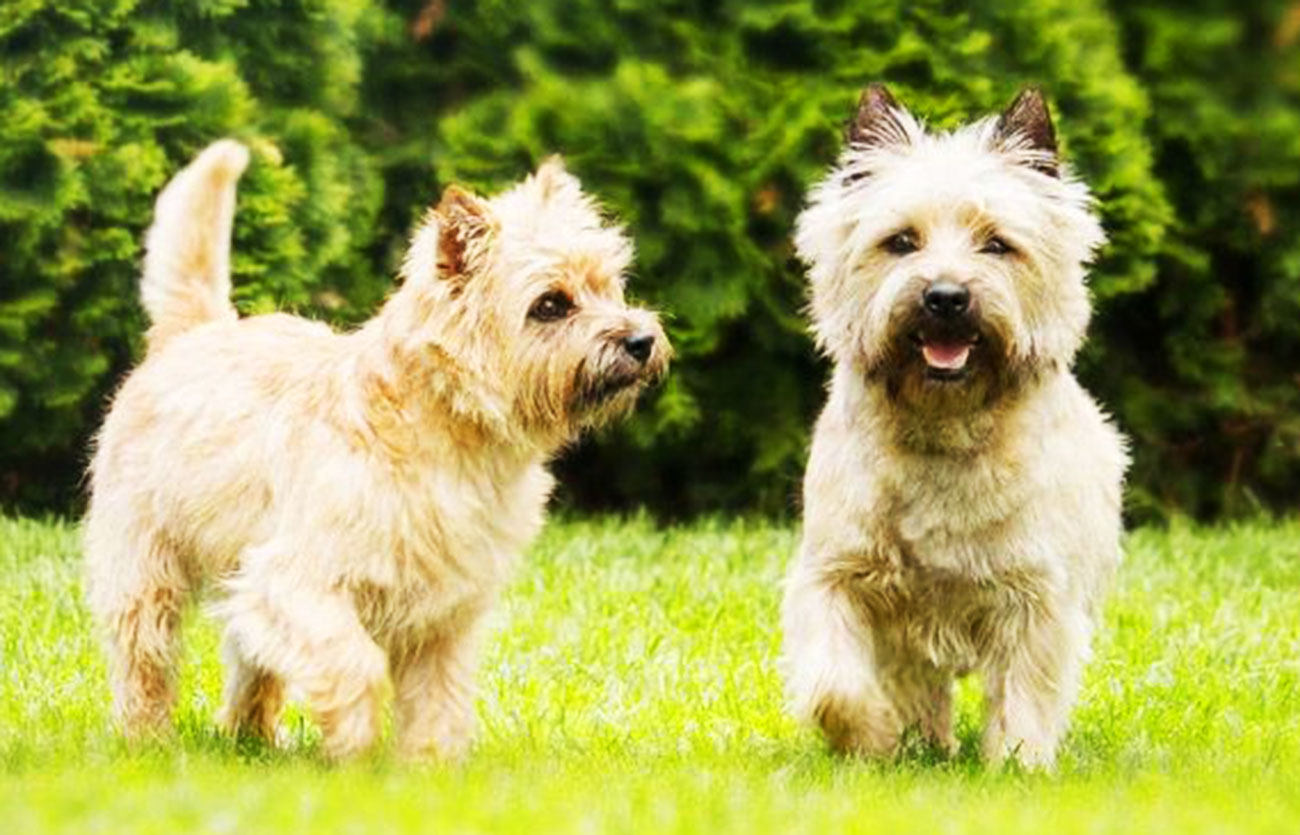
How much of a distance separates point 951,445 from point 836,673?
64 centimetres

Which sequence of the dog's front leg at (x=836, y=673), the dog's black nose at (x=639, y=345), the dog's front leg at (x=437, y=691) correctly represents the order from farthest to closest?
the dog's front leg at (x=836, y=673)
the dog's front leg at (x=437, y=691)
the dog's black nose at (x=639, y=345)

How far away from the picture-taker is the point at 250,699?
669cm

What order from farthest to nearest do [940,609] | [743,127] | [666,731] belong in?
[743,127] → [666,731] → [940,609]

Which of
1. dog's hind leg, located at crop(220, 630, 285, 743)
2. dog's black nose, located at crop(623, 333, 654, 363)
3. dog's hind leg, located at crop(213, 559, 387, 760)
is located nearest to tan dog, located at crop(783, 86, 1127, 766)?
dog's black nose, located at crop(623, 333, 654, 363)

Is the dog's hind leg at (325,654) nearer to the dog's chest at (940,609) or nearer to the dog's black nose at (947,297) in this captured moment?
the dog's chest at (940,609)

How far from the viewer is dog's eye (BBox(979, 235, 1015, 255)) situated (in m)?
6.30

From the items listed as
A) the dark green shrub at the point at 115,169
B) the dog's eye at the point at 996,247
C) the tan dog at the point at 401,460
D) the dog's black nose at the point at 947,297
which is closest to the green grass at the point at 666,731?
the tan dog at the point at 401,460

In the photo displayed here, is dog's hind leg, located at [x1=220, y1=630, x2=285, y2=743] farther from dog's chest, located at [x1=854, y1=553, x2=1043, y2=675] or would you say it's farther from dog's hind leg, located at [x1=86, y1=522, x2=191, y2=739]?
dog's chest, located at [x1=854, y1=553, x2=1043, y2=675]

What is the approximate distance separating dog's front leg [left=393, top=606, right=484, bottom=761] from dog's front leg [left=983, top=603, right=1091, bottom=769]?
135cm


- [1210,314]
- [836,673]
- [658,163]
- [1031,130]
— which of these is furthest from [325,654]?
[1210,314]

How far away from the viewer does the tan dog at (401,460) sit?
591 cm

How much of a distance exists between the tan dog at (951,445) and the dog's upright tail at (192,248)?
163cm

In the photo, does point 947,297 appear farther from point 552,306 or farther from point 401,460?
point 401,460

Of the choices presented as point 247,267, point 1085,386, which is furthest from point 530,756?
point 1085,386
